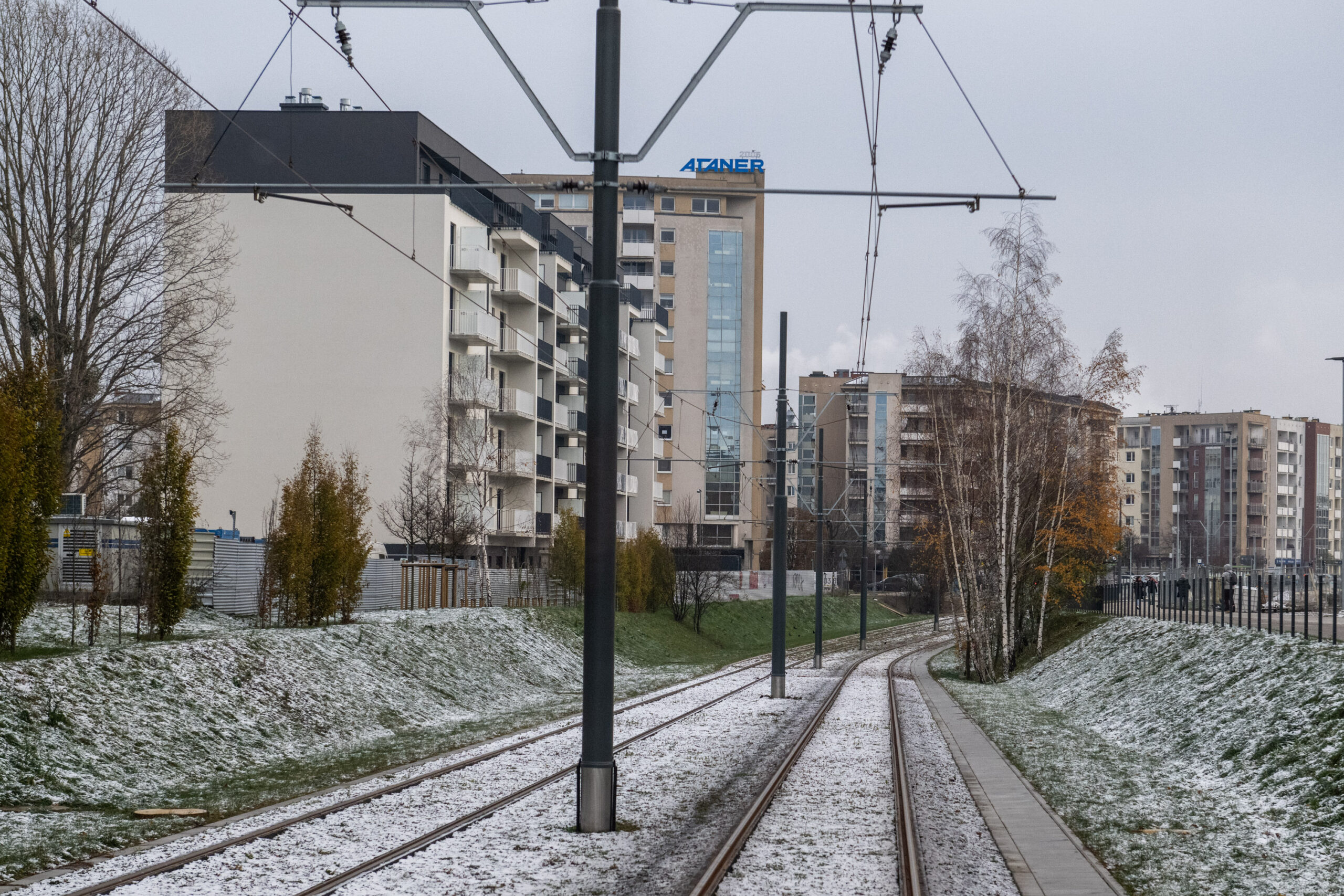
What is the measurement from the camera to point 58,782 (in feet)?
46.3

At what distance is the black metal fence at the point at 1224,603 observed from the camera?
26345mm

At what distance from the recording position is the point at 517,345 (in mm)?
60656

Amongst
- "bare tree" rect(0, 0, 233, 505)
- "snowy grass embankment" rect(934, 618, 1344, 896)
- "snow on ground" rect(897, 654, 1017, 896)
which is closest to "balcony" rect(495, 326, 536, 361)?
"bare tree" rect(0, 0, 233, 505)

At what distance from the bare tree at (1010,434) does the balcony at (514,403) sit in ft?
77.7

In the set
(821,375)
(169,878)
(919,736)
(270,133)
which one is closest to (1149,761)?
Result: (919,736)

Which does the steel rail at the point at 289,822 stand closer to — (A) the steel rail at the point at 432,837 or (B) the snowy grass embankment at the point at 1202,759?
(A) the steel rail at the point at 432,837

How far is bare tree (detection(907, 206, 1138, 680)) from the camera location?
37.8 meters

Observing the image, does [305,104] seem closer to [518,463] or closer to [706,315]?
[518,463]

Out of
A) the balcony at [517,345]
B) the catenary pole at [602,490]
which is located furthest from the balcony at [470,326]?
the catenary pole at [602,490]

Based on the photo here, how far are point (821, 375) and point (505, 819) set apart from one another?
134201 mm

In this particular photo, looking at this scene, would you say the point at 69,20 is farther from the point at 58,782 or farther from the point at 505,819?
the point at 505,819

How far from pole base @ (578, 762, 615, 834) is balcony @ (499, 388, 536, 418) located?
159ft

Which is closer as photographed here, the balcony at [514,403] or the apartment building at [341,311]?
the apartment building at [341,311]

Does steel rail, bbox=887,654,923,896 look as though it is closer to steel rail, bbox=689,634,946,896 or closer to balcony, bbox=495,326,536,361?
steel rail, bbox=689,634,946,896
